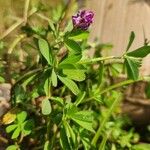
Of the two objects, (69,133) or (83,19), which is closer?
(83,19)

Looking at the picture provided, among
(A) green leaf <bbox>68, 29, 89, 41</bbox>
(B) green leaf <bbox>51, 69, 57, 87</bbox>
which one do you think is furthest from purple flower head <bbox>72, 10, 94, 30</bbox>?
(B) green leaf <bbox>51, 69, 57, 87</bbox>

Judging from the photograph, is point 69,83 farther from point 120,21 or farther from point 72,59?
point 120,21

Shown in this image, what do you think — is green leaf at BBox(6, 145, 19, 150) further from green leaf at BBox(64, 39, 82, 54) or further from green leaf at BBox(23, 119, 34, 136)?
green leaf at BBox(64, 39, 82, 54)

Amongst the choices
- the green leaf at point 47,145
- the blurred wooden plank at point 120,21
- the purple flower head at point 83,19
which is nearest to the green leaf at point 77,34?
the purple flower head at point 83,19

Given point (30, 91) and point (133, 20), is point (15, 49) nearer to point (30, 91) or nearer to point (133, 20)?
point (30, 91)

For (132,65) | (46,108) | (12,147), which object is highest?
(132,65)

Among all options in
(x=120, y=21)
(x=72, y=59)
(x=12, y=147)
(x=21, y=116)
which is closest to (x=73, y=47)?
(x=72, y=59)
